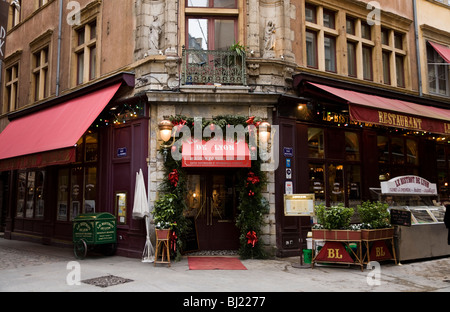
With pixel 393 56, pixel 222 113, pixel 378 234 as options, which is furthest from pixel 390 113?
pixel 222 113

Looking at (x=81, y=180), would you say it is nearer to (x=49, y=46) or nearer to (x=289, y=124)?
(x=49, y=46)

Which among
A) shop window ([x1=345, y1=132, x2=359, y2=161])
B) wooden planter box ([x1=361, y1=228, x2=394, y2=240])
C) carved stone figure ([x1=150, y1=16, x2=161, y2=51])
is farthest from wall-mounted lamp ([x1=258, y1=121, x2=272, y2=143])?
carved stone figure ([x1=150, y1=16, x2=161, y2=51])

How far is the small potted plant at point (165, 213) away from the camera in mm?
9893

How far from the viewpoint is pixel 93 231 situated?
10805 mm

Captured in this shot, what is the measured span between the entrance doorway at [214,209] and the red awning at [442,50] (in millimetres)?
10121

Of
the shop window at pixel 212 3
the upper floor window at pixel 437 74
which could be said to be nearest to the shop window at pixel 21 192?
the shop window at pixel 212 3

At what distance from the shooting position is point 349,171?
13.1m

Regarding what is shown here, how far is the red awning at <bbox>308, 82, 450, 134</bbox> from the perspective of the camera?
35.5ft

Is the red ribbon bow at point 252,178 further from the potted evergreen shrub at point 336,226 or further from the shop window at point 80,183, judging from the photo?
the shop window at point 80,183

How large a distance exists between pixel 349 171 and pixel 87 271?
848 centimetres

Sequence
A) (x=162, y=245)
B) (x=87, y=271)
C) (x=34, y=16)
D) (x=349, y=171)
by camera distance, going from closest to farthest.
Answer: (x=87, y=271) < (x=162, y=245) < (x=349, y=171) < (x=34, y=16)

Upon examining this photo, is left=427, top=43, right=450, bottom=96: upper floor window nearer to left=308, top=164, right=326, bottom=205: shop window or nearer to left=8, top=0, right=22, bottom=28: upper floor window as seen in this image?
left=308, top=164, right=326, bottom=205: shop window

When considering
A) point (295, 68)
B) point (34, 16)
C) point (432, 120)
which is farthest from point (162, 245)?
point (34, 16)

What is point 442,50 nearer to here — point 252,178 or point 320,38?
point 320,38
